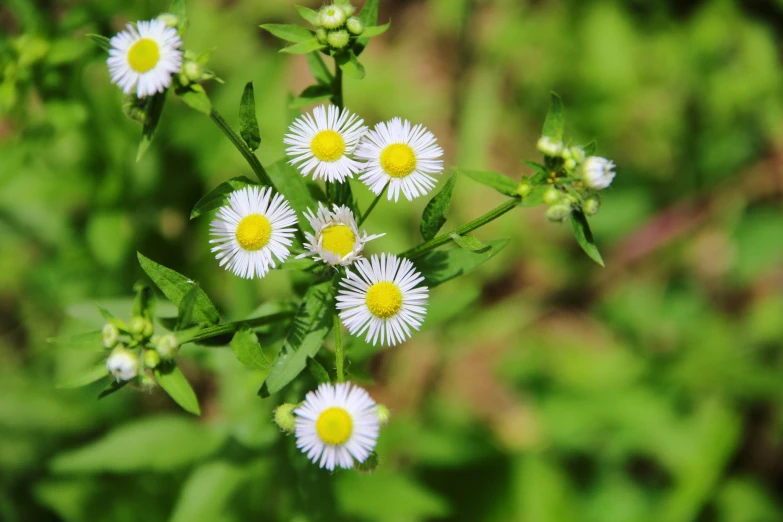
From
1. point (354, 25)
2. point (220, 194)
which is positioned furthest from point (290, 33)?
point (220, 194)

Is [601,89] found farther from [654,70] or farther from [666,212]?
[666,212]

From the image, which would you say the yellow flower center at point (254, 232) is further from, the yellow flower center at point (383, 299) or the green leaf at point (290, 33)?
the green leaf at point (290, 33)

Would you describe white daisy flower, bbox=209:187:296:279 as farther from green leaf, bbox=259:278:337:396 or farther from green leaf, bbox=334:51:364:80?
green leaf, bbox=334:51:364:80

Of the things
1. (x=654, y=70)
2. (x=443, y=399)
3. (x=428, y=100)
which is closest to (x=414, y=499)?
(x=443, y=399)

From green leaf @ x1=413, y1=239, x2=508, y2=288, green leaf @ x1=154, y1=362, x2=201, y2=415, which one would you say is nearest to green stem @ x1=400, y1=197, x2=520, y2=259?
green leaf @ x1=413, y1=239, x2=508, y2=288

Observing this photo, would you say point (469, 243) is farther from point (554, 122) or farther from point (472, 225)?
point (554, 122)

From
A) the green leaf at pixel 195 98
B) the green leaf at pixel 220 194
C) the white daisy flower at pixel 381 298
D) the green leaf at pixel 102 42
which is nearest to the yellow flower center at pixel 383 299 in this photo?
the white daisy flower at pixel 381 298
